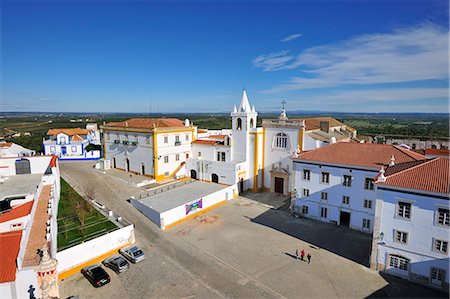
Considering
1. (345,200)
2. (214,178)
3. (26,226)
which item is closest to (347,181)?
(345,200)

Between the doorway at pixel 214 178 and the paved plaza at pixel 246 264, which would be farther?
the doorway at pixel 214 178

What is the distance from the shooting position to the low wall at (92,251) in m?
17.8

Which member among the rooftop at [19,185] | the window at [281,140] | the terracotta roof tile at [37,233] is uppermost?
the window at [281,140]

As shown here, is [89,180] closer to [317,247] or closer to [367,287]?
[317,247]

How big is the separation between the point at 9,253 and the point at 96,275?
15.5 ft

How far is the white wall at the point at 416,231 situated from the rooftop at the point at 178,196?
1729cm

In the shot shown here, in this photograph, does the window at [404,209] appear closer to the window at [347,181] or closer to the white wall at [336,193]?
the white wall at [336,193]

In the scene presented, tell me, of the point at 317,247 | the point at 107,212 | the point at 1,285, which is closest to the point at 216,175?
the point at 107,212

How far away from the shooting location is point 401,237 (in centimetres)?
1738

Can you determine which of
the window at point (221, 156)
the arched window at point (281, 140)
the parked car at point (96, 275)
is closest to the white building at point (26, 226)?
the parked car at point (96, 275)

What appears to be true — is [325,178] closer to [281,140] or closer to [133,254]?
[281,140]

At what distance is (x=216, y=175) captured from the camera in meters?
35.8

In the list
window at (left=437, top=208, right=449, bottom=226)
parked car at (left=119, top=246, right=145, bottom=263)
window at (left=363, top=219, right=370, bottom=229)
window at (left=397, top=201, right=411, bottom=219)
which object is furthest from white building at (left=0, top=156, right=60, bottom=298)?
window at (left=363, top=219, right=370, bottom=229)

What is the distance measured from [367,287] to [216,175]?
72.0 ft
